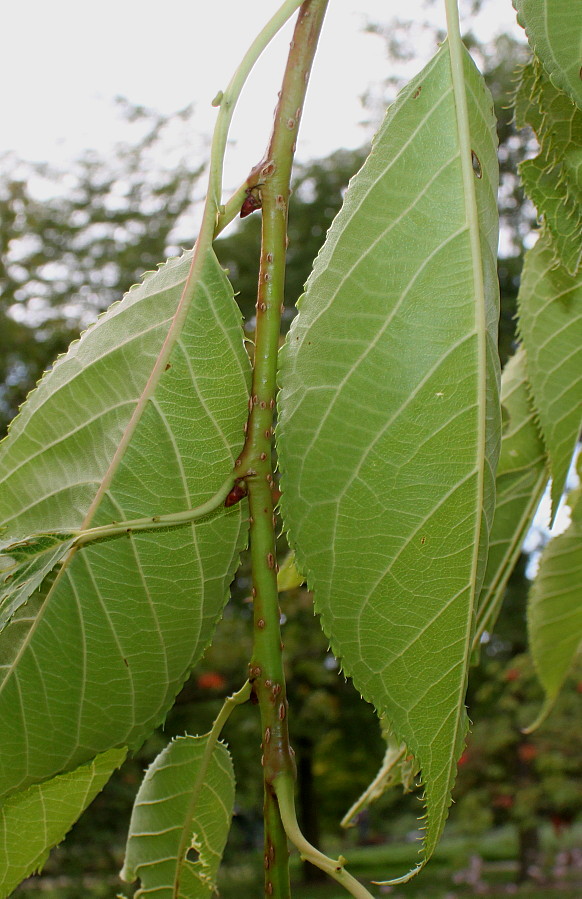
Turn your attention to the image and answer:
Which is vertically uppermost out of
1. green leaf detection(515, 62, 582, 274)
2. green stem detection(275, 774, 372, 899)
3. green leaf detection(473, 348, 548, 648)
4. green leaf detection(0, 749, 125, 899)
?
green leaf detection(515, 62, 582, 274)

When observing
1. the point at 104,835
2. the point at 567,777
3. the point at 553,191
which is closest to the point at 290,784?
the point at 553,191

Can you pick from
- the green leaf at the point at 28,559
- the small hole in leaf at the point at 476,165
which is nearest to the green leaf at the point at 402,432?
the small hole in leaf at the point at 476,165

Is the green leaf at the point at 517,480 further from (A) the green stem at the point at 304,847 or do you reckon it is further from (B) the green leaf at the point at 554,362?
(A) the green stem at the point at 304,847

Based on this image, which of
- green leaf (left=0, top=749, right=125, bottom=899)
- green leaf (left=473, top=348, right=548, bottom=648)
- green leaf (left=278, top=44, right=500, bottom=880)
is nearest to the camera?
green leaf (left=278, top=44, right=500, bottom=880)

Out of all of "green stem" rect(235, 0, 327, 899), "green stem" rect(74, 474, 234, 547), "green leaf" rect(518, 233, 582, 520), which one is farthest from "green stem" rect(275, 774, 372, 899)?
"green leaf" rect(518, 233, 582, 520)

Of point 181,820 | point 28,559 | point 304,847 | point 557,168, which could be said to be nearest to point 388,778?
point 181,820

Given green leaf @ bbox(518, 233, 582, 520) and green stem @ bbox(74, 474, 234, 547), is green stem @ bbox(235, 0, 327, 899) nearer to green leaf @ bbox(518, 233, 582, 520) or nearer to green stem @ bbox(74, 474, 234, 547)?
green stem @ bbox(74, 474, 234, 547)

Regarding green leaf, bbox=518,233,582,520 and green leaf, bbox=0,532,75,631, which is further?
green leaf, bbox=518,233,582,520
